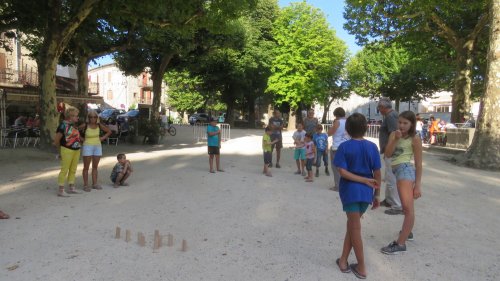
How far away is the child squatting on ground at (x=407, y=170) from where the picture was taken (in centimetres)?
440

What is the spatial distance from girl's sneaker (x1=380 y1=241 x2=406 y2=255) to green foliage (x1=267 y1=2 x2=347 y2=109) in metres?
30.0

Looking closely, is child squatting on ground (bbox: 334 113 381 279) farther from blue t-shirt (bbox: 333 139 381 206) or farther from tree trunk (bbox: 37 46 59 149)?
tree trunk (bbox: 37 46 59 149)

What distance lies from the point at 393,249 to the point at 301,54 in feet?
103

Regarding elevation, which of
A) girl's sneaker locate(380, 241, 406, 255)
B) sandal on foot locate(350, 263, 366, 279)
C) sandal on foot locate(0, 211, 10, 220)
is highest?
girl's sneaker locate(380, 241, 406, 255)

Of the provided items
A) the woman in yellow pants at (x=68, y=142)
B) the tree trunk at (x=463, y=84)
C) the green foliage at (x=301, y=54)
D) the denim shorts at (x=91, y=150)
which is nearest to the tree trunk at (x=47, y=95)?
the denim shorts at (x=91, y=150)

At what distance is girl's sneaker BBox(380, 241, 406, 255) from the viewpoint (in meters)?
4.44

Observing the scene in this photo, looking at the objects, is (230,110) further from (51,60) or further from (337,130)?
(337,130)

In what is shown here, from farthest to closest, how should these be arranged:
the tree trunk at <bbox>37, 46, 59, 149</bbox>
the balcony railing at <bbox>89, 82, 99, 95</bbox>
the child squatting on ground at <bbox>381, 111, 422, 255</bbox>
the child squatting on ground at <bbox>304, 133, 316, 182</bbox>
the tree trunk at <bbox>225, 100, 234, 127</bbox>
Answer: the tree trunk at <bbox>225, 100, 234, 127</bbox>, the balcony railing at <bbox>89, 82, 99, 95</bbox>, the tree trunk at <bbox>37, 46, 59, 149</bbox>, the child squatting on ground at <bbox>304, 133, 316, 182</bbox>, the child squatting on ground at <bbox>381, 111, 422, 255</bbox>

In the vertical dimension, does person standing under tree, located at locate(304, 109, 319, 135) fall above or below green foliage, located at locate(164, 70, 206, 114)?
below

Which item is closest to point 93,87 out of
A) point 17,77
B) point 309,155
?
point 17,77

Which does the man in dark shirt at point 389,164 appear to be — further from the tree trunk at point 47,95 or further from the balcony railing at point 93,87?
the balcony railing at point 93,87

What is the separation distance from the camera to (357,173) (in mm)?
3668

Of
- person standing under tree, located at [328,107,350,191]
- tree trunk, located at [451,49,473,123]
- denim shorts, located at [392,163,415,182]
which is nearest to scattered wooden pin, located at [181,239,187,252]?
denim shorts, located at [392,163,415,182]

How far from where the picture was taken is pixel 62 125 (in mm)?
7062
